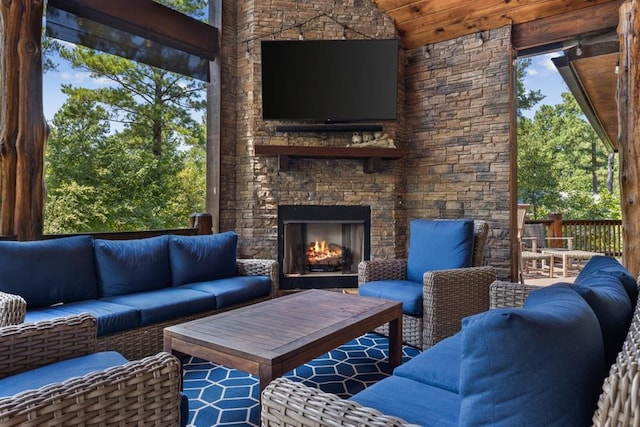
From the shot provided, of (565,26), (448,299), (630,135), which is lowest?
(448,299)

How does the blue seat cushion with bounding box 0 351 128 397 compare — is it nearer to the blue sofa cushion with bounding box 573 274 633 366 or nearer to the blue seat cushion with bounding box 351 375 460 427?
the blue seat cushion with bounding box 351 375 460 427

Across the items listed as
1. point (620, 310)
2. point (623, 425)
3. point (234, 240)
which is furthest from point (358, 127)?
point (623, 425)

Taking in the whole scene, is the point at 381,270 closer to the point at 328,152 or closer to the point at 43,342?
the point at 328,152

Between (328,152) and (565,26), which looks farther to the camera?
(328,152)

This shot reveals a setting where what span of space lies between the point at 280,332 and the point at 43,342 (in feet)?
3.23

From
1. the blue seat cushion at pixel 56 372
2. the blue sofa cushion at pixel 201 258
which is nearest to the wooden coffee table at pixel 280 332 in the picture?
the blue seat cushion at pixel 56 372

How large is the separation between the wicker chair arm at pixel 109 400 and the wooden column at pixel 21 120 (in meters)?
2.54

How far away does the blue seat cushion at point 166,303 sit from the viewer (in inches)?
104

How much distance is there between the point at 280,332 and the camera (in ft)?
6.72

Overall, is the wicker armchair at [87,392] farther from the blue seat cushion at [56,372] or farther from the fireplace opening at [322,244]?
the fireplace opening at [322,244]

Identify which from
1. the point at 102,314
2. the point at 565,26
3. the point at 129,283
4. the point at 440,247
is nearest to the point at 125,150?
the point at 129,283

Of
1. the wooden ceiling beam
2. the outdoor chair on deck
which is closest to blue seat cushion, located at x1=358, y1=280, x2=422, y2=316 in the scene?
the outdoor chair on deck

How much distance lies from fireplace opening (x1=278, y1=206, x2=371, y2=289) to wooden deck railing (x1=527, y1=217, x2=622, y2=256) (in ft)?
14.0

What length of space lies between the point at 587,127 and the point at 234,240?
1206cm
